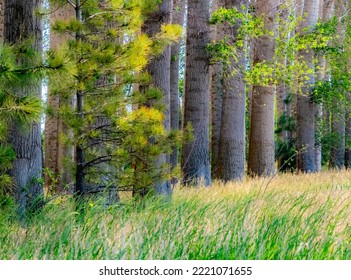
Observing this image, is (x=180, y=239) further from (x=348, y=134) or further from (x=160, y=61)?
A: (x=348, y=134)

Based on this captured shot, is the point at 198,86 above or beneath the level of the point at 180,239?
above


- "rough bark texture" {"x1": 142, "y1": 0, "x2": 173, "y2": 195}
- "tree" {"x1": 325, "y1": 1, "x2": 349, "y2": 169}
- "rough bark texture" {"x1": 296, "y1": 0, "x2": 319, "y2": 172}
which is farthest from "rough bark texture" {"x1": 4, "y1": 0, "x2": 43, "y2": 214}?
"rough bark texture" {"x1": 296, "y1": 0, "x2": 319, "y2": 172}

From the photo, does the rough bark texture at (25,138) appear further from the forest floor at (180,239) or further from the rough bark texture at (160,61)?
the rough bark texture at (160,61)

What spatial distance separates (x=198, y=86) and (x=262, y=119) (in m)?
3.07

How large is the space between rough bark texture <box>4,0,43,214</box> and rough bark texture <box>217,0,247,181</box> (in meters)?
7.36

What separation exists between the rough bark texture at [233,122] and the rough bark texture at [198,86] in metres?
0.91

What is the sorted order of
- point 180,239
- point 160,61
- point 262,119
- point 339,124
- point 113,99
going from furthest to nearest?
point 339,124 < point 262,119 < point 160,61 < point 113,99 < point 180,239

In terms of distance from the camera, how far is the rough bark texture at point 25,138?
285 inches

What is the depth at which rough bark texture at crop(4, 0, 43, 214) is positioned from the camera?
7.25 meters

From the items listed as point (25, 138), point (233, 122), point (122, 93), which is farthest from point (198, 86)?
point (25, 138)

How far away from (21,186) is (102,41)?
7.06 feet

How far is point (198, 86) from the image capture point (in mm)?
13234

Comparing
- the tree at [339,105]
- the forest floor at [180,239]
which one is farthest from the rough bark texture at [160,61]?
the tree at [339,105]

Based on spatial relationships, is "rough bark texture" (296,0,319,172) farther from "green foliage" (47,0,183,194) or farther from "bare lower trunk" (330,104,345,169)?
"green foliage" (47,0,183,194)
